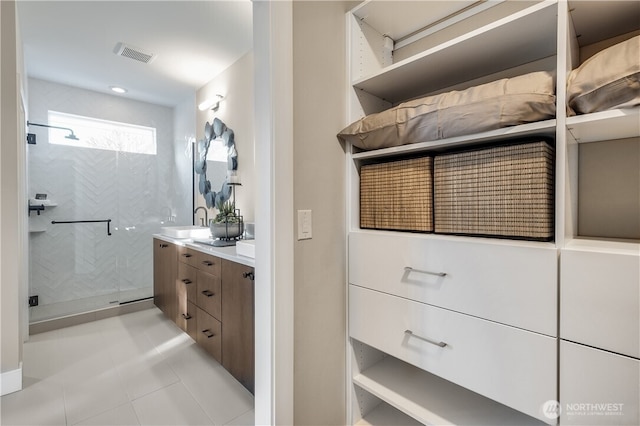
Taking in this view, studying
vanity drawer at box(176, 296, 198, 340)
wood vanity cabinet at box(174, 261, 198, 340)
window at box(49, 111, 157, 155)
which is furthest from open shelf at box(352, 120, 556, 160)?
window at box(49, 111, 157, 155)

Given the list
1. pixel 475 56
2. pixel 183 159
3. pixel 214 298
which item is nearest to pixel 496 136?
pixel 475 56

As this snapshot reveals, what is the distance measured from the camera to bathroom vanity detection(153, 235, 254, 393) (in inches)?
65.5

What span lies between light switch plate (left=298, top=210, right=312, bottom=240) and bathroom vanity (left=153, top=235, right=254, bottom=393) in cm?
58

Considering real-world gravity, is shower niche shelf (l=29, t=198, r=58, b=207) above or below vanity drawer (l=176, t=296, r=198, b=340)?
above

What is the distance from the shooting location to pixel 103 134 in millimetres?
3543

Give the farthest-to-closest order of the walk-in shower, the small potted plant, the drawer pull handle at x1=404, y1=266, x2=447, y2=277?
the walk-in shower
the small potted plant
the drawer pull handle at x1=404, y1=266, x2=447, y2=277

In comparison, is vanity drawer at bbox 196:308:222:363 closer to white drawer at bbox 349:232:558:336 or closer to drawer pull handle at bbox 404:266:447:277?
white drawer at bbox 349:232:558:336

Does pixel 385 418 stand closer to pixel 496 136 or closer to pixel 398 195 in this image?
pixel 398 195

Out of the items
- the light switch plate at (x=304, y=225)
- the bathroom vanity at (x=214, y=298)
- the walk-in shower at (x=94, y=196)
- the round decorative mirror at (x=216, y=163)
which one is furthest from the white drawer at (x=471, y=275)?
the walk-in shower at (x=94, y=196)

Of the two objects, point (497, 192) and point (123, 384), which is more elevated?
point (497, 192)

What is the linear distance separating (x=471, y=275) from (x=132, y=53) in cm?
319

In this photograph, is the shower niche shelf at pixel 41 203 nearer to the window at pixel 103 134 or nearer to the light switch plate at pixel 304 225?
the window at pixel 103 134

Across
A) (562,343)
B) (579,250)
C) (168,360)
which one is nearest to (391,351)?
(562,343)

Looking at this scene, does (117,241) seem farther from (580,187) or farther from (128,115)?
(580,187)
